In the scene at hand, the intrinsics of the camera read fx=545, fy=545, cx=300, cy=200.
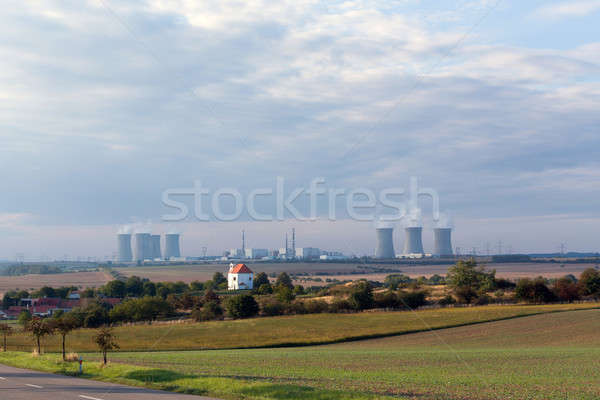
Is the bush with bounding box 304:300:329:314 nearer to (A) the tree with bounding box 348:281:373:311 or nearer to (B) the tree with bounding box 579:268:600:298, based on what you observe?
(A) the tree with bounding box 348:281:373:311

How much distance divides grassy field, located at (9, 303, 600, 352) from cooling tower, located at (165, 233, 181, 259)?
3685 inches

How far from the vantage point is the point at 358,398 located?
1658cm

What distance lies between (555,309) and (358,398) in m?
68.3

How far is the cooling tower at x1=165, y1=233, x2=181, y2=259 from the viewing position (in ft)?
559

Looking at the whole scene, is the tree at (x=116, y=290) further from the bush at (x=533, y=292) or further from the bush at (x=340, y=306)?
the bush at (x=533, y=292)

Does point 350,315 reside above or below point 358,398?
below

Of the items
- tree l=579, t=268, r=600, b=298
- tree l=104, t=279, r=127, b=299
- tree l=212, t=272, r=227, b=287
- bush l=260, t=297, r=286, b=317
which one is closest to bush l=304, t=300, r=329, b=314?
bush l=260, t=297, r=286, b=317

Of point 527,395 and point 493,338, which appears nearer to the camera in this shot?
point 527,395

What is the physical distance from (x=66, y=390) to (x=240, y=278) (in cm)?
9165

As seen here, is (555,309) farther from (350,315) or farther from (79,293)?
(79,293)

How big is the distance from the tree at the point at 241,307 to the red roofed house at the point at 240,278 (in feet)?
70.8

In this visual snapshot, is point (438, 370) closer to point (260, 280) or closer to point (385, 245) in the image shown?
point (260, 280)

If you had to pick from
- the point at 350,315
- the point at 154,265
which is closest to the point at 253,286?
the point at 350,315

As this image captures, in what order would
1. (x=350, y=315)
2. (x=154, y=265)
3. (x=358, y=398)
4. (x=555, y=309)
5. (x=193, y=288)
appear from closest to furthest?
(x=358, y=398) → (x=555, y=309) → (x=350, y=315) → (x=193, y=288) → (x=154, y=265)
